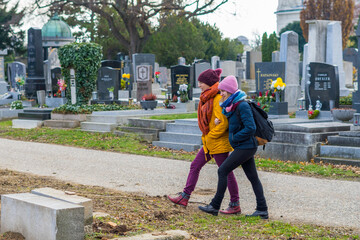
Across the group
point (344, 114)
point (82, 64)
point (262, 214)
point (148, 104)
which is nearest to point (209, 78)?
point (262, 214)

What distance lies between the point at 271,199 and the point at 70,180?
11.3 feet

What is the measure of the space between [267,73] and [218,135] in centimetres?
1256

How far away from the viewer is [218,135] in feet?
21.7

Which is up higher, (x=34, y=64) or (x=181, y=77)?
(x=34, y=64)

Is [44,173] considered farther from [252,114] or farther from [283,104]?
[283,104]

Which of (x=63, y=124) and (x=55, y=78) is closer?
(x=63, y=124)

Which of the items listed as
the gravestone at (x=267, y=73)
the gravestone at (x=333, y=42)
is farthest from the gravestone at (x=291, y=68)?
the gravestone at (x=267, y=73)

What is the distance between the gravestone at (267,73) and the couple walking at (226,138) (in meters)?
12.0

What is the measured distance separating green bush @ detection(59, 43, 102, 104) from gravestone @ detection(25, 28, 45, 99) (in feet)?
21.5

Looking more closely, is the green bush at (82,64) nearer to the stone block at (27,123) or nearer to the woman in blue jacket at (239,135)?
the stone block at (27,123)

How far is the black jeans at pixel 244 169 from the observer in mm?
6371

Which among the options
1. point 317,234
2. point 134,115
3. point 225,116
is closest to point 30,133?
point 134,115

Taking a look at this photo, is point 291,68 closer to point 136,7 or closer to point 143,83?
point 143,83

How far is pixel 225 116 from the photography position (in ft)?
21.7
